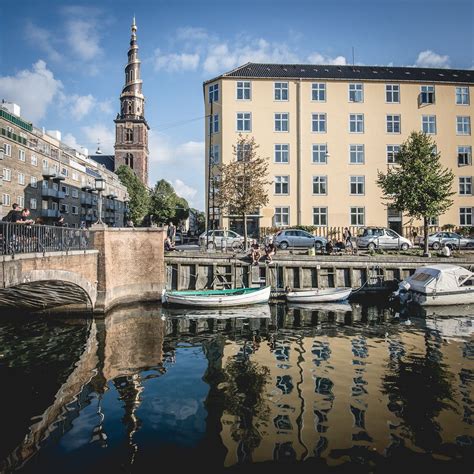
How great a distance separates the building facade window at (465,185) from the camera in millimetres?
39625

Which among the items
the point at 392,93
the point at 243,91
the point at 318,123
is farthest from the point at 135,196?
the point at 392,93

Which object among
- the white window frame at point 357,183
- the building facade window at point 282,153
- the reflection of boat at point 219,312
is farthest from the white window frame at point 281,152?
the reflection of boat at point 219,312

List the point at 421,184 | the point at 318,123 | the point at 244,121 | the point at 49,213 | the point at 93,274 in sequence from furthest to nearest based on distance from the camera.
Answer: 1. the point at 49,213
2. the point at 318,123
3. the point at 244,121
4. the point at 421,184
5. the point at 93,274

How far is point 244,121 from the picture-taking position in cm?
3819

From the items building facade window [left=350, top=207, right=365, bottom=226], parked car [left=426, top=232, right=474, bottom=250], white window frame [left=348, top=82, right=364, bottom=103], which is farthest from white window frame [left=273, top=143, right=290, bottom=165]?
parked car [left=426, top=232, right=474, bottom=250]

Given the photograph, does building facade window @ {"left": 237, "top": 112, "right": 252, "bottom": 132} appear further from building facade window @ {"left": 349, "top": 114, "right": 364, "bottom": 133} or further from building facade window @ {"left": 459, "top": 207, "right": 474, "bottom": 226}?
building facade window @ {"left": 459, "top": 207, "right": 474, "bottom": 226}

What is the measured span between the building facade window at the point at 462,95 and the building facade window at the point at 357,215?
16818 millimetres

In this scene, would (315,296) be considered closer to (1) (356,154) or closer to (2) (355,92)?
(1) (356,154)

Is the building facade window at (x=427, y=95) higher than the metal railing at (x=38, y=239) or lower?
higher

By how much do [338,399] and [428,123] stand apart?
39721 mm

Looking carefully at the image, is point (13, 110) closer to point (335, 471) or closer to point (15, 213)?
point (15, 213)

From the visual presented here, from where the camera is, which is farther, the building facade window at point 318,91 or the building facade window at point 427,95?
the building facade window at point 427,95

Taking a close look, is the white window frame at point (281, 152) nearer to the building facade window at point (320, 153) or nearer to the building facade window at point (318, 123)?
the building facade window at point (320, 153)

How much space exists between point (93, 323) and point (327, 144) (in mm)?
30843
